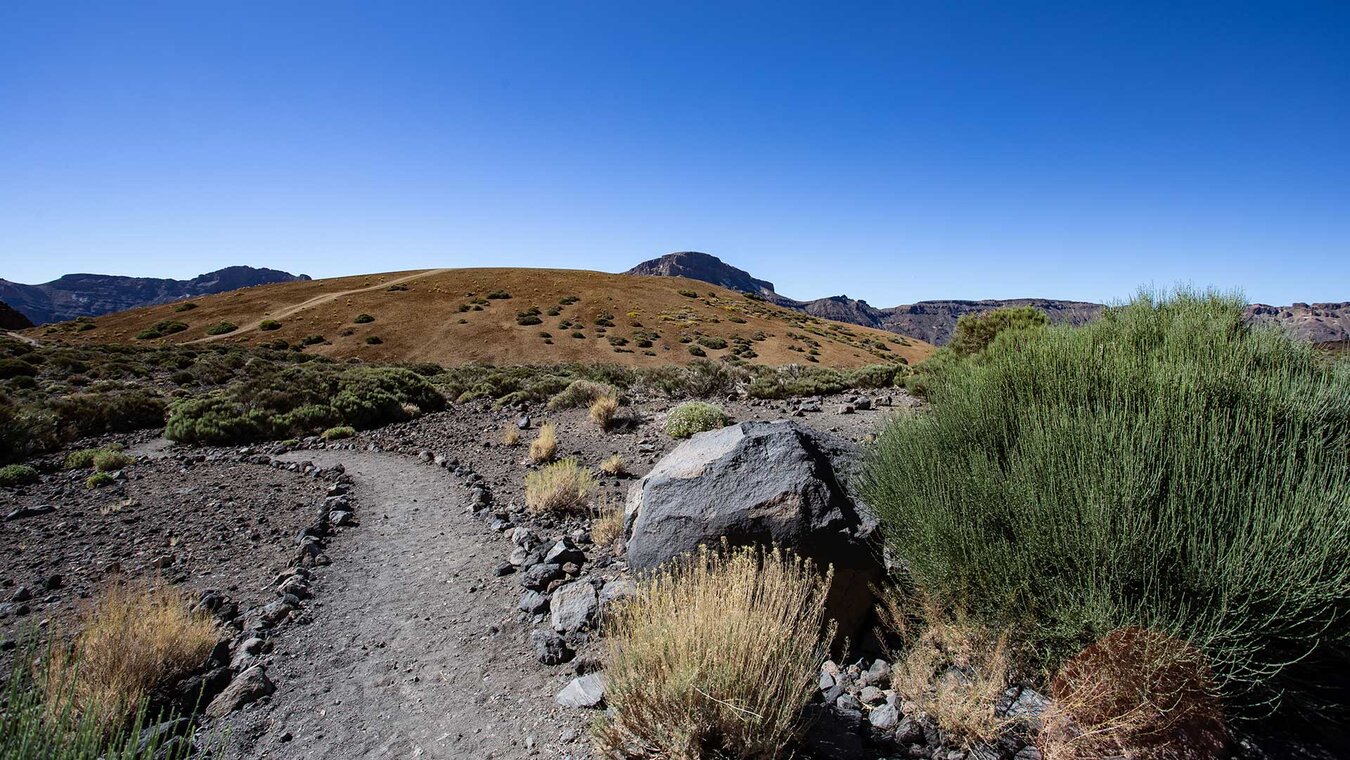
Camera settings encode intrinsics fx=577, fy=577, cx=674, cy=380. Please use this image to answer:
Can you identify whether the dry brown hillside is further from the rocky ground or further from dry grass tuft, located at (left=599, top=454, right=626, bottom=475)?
dry grass tuft, located at (left=599, top=454, right=626, bottom=475)

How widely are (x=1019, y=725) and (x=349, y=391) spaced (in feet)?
55.3

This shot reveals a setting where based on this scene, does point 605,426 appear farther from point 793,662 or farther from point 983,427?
point 793,662

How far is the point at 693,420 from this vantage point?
1143cm

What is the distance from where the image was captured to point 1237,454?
3.23m

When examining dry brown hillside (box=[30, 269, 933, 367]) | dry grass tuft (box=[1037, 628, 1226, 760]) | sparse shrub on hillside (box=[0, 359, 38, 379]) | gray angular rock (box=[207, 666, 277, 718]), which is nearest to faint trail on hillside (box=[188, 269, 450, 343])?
dry brown hillside (box=[30, 269, 933, 367])

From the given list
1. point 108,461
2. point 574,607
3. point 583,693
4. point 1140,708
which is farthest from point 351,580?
point 108,461

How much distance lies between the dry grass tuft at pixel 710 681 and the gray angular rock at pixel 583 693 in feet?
1.82

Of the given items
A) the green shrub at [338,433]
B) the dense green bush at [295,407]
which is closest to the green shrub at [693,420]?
the green shrub at [338,433]

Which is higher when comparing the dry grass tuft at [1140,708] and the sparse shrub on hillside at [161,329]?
the sparse shrub on hillside at [161,329]

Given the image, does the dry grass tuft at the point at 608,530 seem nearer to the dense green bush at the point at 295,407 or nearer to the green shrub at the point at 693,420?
the green shrub at the point at 693,420

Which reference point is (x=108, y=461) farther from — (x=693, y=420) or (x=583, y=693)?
(x=583, y=693)

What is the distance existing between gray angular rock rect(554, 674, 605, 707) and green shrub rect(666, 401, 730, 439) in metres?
7.39

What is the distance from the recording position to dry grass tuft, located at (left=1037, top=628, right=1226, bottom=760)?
252cm

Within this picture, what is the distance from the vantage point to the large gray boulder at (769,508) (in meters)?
4.16
